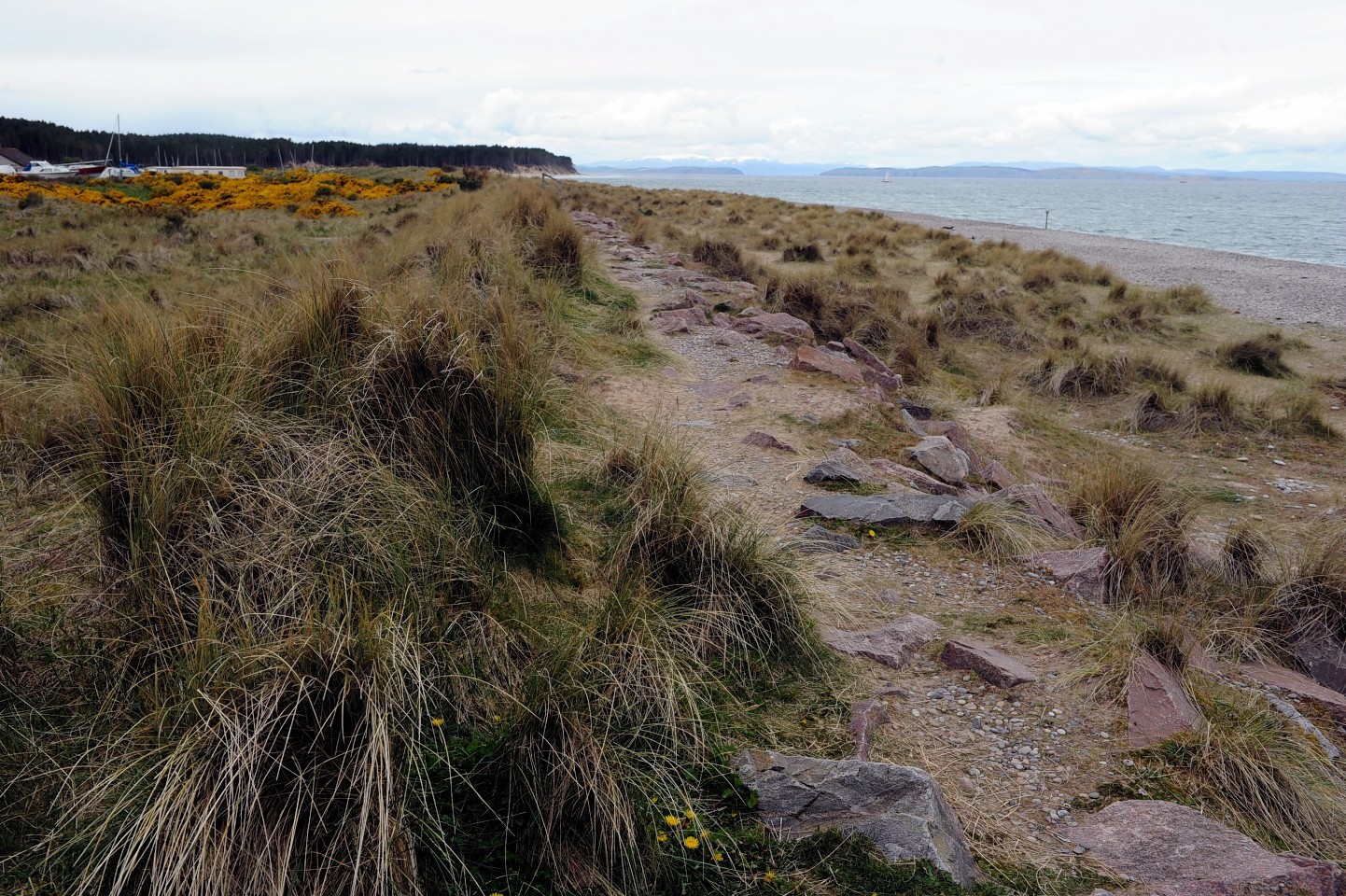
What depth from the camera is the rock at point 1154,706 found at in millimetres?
3088

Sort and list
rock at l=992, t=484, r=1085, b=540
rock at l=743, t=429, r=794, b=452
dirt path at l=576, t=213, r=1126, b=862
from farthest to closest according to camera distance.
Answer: rock at l=743, t=429, r=794, b=452 → rock at l=992, t=484, r=1085, b=540 → dirt path at l=576, t=213, r=1126, b=862

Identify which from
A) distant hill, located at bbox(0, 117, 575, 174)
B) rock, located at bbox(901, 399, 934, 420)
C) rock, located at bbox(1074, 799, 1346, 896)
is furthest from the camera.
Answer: distant hill, located at bbox(0, 117, 575, 174)

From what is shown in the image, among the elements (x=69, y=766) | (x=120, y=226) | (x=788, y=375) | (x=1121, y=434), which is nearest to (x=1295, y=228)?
(x=1121, y=434)

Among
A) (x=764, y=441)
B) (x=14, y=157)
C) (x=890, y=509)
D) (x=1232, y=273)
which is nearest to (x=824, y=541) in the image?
(x=890, y=509)

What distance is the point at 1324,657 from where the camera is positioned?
414cm

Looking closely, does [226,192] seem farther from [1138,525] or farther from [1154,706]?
[1154,706]

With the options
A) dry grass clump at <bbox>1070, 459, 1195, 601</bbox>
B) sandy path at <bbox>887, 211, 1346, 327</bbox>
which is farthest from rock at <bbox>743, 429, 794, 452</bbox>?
sandy path at <bbox>887, 211, 1346, 327</bbox>

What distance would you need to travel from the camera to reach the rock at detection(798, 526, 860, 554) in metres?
4.56

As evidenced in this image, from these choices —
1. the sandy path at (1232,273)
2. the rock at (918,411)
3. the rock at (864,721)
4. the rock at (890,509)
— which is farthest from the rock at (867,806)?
the sandy path at (1232,273)

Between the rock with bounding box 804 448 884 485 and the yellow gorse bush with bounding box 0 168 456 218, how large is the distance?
20759mm

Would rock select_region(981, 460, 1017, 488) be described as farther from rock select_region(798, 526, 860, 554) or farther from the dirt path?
rock select_region(798, 526, 860, 554)

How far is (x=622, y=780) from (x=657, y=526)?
1485 mm

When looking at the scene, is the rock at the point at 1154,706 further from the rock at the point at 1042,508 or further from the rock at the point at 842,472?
the rock at the point at 842,472

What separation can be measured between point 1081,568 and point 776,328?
6.02 m
